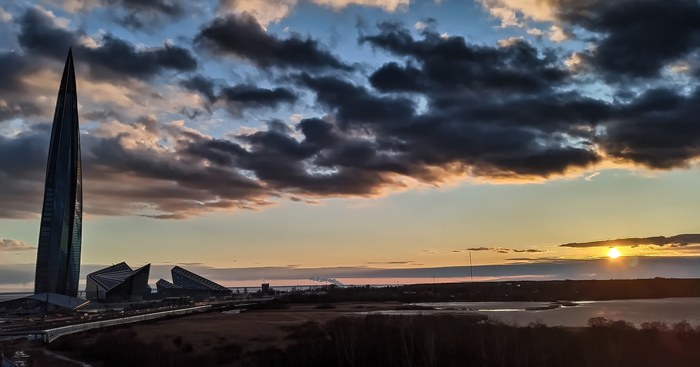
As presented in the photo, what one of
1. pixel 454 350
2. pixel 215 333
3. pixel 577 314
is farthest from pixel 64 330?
pixel 577 314

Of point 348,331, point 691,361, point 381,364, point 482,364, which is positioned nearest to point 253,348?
point 348,331

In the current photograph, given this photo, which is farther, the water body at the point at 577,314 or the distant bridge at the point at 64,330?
the water body at the point at 577,314

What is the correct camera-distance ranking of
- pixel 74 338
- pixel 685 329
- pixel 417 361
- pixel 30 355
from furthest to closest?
pixel 74 338 → pixel 685 329 → pixel 30 355 → pixel 417 361

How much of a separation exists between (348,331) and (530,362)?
18.2 meters

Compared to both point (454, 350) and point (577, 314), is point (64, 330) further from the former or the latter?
point (577, 314)

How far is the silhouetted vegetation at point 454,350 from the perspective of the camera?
1833 inches

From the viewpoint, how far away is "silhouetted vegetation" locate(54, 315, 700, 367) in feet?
153

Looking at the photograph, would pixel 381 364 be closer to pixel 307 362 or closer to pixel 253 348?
pixel 307 362

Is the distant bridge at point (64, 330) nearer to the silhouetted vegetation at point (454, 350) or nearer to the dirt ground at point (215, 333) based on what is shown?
the dirt ground at point (215, 333)

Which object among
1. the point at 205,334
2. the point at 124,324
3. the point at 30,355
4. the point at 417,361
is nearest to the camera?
the point at 417,361

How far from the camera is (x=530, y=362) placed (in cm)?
4594

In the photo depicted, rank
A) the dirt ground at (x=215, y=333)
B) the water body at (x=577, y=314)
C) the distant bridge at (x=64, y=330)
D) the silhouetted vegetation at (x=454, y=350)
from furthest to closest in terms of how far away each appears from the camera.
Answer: the water body at (x=577, y=314), the distant bridge at (x=64, y=330), the dirt ground at (x=215, y=333), the silhouetted vegetation at (x=454, y=350)

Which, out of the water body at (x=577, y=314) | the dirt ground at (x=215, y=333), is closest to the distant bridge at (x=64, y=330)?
the dirt ground at (x=215, y=333)

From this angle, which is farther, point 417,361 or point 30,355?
point 30,355
